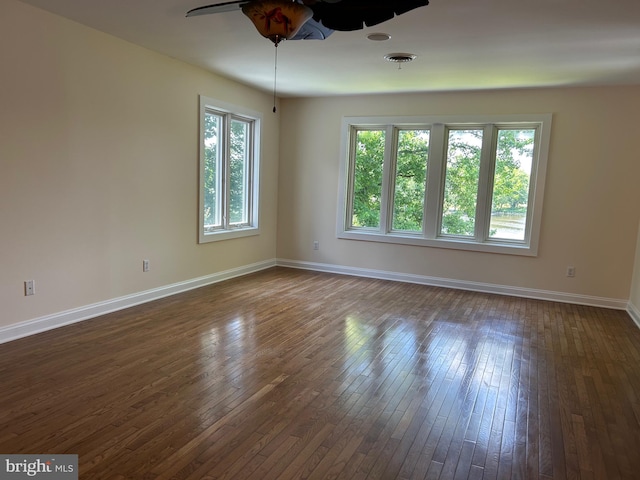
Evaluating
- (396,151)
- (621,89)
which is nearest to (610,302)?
(621,89)

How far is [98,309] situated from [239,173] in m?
2.67

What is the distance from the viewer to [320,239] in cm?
661

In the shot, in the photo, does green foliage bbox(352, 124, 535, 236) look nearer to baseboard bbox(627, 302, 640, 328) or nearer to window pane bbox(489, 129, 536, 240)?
window pane bbox(489, 129, 536, 240)

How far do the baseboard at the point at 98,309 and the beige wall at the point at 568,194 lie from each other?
7.31ft

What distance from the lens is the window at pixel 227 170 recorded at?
5.31 m

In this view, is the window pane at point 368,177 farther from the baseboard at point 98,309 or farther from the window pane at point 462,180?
the baseboard at point 98,309

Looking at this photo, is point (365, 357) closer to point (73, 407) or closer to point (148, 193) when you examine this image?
point (73, 407)

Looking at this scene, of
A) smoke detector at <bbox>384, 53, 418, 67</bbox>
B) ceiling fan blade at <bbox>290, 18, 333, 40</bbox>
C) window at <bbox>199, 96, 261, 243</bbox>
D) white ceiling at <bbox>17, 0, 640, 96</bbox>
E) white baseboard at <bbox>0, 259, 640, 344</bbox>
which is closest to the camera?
ceiling fan blade at <bbox>290, 18, 333, 40</bbox>

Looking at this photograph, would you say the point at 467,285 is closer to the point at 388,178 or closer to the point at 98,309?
the point at 388,178

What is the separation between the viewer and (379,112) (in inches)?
240

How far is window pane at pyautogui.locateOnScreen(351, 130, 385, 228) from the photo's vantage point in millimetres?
6258

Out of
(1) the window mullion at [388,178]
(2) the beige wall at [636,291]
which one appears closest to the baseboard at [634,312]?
(2) the beige wall at [636,291]

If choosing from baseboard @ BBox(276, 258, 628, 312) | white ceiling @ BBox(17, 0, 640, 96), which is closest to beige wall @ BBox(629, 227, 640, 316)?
baseboard @ BBox(276, 258, 628, 312)

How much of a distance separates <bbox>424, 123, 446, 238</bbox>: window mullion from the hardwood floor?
1.69 meters
